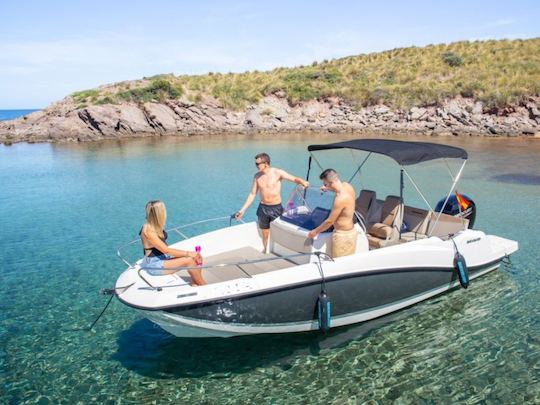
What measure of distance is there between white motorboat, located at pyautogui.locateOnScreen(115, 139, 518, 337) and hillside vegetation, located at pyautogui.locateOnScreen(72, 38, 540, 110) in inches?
1311

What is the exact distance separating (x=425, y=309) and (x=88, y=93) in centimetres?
4715

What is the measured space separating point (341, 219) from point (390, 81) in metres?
43.6

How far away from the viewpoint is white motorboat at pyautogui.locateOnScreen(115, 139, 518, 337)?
18.7 ft

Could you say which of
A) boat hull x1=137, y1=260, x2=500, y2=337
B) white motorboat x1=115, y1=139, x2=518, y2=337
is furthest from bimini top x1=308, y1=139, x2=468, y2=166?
boat hull x1=137, y1=260, x2=500, y2=337

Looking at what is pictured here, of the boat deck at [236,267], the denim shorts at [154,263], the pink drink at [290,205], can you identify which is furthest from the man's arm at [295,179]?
the denim shorts at [154,263]

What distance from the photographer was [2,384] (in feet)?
18.8

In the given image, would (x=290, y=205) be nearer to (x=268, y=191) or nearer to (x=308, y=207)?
(x=308, y=207)

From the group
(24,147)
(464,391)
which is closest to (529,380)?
(464,391)

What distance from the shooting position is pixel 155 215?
5.90 metres

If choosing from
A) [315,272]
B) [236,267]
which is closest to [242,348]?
[236,267]

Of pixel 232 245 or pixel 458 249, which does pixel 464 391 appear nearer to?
pixel 458 249

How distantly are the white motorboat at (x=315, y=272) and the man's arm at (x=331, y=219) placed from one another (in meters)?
0.13

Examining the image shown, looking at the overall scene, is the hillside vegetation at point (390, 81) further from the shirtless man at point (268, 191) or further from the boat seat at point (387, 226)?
the shirtless man at point (268, 191)

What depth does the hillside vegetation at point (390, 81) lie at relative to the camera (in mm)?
38938
